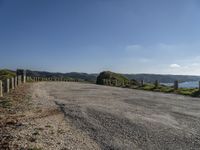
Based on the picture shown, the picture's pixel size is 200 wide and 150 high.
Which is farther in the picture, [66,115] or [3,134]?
[66,115]

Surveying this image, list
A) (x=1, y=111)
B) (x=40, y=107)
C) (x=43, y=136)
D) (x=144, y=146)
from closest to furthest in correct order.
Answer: (x=144, y=146) → (x=43, y=136) → (x=1, y=111) → (x=40, y=107)

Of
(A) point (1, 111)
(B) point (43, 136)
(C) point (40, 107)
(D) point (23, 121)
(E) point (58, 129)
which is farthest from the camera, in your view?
(C) point (40, 107)

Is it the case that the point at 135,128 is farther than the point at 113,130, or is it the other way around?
the point at 135,128

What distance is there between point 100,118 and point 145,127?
77.3 inches

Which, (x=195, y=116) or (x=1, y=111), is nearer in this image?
(x=195, y=116)

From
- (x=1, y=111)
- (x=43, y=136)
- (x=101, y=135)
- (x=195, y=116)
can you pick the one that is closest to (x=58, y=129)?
(x=43, y=136)

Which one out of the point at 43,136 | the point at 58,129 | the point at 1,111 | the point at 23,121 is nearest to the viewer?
the point at 43,136

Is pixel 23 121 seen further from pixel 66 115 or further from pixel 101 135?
pixel 101 135

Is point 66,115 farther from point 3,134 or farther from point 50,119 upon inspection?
point 3,134

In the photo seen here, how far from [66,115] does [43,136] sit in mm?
3156

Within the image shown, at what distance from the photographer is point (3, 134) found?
8273mm

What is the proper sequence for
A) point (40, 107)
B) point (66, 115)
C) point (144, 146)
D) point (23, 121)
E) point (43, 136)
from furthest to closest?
point (40, 107) → point (66, 115) → point (23, 121) → point (43, 136) → point (144, 146)

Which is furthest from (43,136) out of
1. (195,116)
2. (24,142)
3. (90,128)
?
(195,116)

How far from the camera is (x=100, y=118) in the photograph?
34.2 ft
